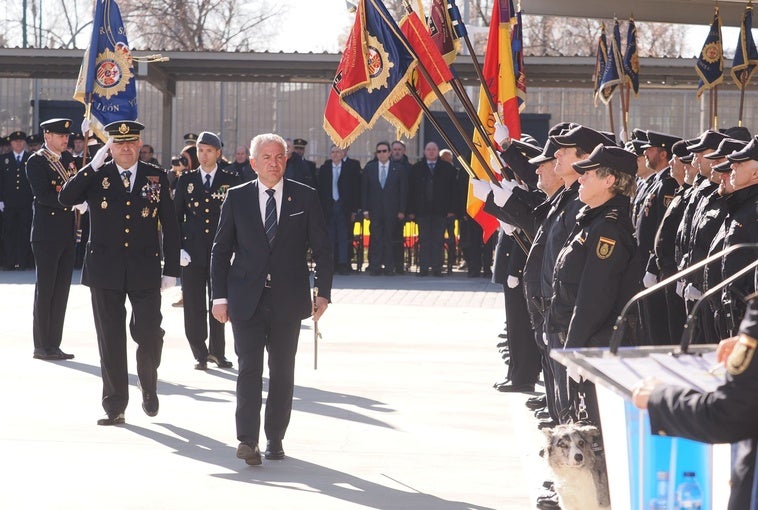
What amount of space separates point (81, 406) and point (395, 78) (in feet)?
10.3

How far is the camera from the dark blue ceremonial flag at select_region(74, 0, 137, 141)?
10656 mm

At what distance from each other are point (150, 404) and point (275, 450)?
4.91ft

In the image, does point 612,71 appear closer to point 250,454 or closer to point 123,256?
point 123,256

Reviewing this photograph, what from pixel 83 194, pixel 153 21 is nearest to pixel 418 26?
pixel 83 194

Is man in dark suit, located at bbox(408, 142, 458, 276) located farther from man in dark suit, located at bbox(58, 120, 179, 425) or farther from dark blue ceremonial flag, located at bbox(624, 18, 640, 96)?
man in dark suit, located at bbox(58, 120, 179, 425)

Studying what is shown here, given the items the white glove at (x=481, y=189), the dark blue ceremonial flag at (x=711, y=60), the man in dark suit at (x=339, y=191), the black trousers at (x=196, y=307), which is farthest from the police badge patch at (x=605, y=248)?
the man in dark suit at (x=339, y=191)

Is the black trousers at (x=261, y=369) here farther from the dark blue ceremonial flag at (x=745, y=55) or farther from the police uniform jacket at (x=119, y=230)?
the dark blue ceremonial flag at (x=745, y=55)

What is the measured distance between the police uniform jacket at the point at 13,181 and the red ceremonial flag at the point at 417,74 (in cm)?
1244

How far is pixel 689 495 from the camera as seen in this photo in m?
4.00

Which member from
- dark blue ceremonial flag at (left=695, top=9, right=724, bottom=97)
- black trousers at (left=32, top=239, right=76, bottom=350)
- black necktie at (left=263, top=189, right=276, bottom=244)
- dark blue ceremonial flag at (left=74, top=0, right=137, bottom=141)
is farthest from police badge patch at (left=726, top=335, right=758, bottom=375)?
dark blue ceremonial flag at (left=695, top=9, right=724, bottom=97)

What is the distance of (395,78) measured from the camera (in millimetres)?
8508

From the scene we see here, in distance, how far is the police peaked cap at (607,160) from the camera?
5922mm

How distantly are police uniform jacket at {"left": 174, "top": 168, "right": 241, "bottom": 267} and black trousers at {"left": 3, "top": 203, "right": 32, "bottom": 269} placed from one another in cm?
1018

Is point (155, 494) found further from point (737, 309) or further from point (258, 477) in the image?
point (737, 309)
